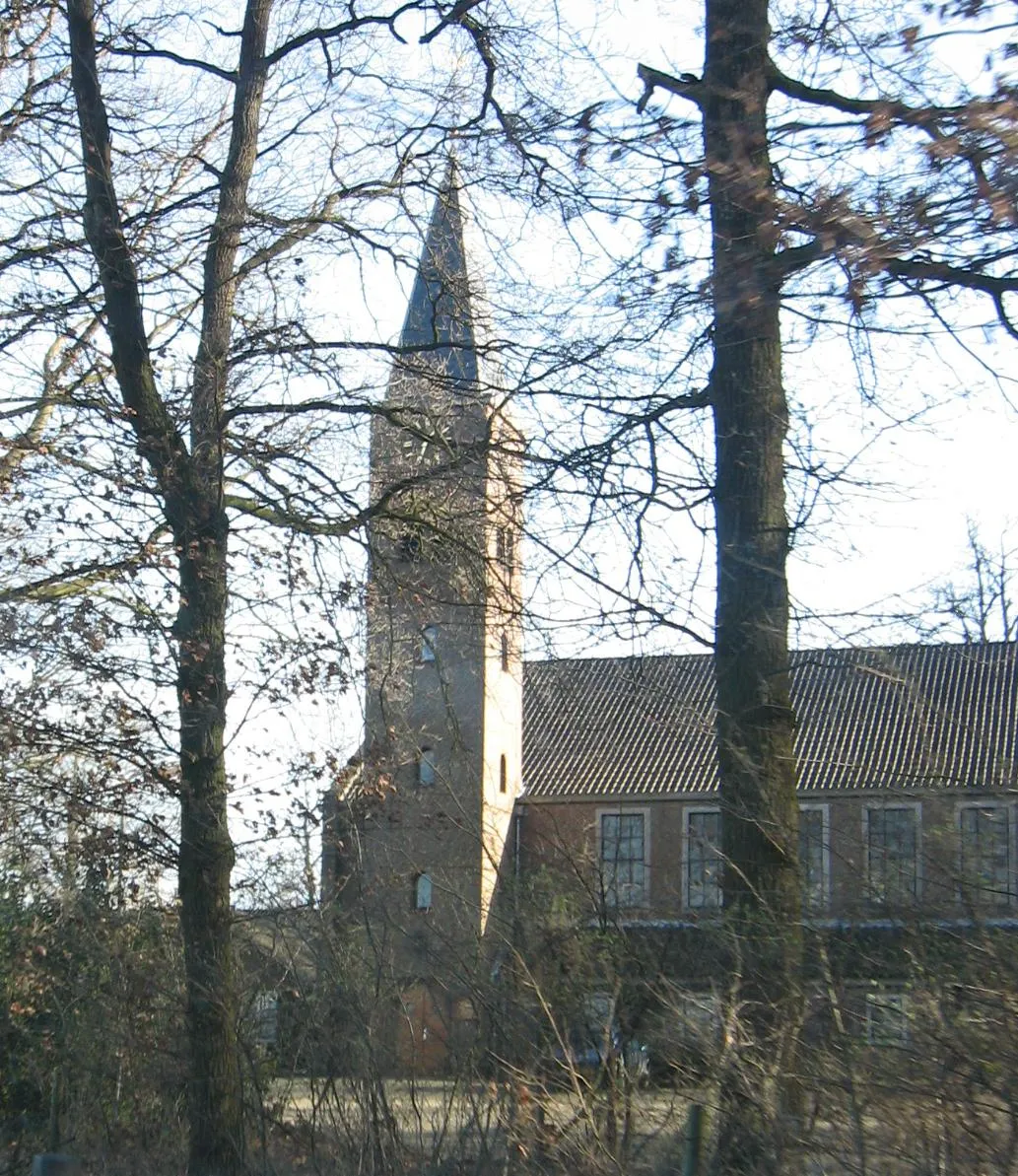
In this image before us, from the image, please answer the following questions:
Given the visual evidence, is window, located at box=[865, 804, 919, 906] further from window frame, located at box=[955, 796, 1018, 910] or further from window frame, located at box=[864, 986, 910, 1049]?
window frame, located at box=[864, 986, 910, 1049]

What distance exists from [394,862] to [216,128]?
6.99 metres

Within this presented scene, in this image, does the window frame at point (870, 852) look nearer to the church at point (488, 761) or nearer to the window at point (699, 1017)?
the church at point (488, 761)

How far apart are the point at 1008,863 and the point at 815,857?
123cm

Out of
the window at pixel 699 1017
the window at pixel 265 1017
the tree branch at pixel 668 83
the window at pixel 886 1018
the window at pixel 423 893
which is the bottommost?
the window at pixel 265 1017

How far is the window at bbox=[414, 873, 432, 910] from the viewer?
7898 mm

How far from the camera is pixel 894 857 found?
19.1 feet

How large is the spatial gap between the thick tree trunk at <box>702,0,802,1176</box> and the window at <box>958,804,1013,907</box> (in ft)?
2.48

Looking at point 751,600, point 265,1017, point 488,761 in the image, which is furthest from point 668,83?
point 265,1017

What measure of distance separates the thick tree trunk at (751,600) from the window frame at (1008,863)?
727mm

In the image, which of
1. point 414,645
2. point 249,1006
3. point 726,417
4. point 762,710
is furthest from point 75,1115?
point 726,417

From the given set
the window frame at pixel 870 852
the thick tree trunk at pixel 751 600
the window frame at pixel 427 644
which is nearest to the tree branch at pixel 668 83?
the thick tree trunk at pixel 751 600

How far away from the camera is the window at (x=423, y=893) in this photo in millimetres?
7898

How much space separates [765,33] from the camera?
7371mm

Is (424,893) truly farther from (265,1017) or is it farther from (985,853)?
(985,853)
